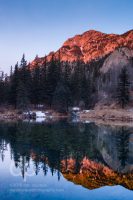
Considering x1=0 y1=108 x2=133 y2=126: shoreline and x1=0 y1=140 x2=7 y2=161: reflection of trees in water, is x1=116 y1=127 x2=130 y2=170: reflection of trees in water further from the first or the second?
x1=0 y1=108 x2=133 y2=126: shoreline

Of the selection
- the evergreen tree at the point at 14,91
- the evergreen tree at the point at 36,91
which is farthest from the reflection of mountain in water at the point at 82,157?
the evergreen tree at the point at 36,91

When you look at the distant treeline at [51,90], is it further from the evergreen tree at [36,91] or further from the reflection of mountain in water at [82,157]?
the reflection of mountain in water at [82,157]

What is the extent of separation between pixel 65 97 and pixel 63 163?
6844 cm

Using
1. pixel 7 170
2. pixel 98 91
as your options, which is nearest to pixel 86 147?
pixel 7 170

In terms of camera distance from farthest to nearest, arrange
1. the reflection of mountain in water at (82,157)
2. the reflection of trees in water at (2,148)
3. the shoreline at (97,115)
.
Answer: the shoreline at (97,115)
the reflection of trees in water at (2,148)
the reflection of mountain in water at (82,157)

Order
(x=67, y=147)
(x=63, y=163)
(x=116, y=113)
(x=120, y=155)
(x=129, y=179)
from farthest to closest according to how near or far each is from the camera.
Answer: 1. (x=116, y=113)
2. (x=67, y=147)
3. (x=120, y=155)
4. (x=63, y=163)
5. (x=129, y=179)

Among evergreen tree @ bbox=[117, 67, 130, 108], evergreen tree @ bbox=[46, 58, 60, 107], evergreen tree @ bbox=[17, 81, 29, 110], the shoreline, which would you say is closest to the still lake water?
the shoreline

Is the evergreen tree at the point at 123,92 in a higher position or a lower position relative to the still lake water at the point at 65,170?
higher

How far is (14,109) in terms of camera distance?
298ft

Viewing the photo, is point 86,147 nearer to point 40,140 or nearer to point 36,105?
point 40,140

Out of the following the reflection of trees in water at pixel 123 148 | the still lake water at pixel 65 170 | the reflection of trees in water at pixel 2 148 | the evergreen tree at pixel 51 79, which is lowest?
the reflection of trees in water at pixel 123 148

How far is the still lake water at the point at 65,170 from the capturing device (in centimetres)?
1752

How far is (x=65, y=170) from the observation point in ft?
72.9

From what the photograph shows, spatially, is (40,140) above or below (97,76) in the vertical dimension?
below
